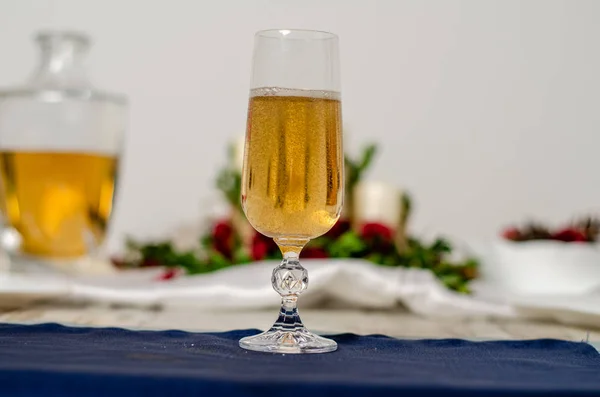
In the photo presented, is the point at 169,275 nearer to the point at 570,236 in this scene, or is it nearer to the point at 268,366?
the point at 570,236

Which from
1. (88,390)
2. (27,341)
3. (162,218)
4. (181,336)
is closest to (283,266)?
(181,336)

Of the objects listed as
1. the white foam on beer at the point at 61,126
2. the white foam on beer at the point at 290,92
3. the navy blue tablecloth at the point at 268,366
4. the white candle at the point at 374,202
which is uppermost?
the white foam on beer at the point at 61,126

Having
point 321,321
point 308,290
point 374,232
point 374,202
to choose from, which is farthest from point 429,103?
point 321,321

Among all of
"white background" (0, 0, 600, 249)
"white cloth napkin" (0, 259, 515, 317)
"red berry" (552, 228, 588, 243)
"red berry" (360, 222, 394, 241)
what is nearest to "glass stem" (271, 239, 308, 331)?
"white cloth napkin" (0, 259, 515, 317)

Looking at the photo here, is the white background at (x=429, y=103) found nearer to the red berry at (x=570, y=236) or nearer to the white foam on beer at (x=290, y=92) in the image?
the red berry at (x=570, y=236)

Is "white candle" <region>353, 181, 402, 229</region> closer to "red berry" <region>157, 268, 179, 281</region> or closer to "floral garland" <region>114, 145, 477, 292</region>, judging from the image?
"floral garland" <region>114, 145, 477, 292</region>

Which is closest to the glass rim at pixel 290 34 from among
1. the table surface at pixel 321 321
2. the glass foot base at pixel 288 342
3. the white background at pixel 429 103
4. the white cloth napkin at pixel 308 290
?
the glass foot base at pixel 288 342

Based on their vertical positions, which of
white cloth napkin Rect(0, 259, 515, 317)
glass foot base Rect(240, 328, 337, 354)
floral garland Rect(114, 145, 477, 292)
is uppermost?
floral garland Rect(114, 145, 477, 292)
